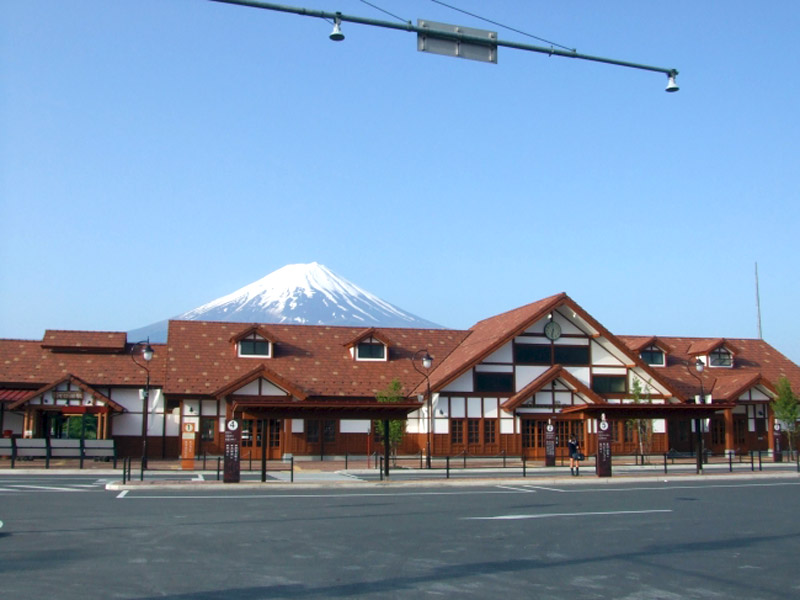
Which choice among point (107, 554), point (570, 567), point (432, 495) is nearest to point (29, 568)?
point (107, 554)

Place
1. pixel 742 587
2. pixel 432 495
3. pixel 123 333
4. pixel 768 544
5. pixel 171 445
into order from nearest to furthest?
pixel 742 587, pixel 768 544, pixel 432 495, pixel 171 445, pixel 123 333

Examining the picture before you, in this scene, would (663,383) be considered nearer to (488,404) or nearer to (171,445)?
(488,404)

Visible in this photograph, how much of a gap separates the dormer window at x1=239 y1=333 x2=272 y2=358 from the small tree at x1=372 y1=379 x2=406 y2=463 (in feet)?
21.4

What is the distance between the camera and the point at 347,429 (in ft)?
139

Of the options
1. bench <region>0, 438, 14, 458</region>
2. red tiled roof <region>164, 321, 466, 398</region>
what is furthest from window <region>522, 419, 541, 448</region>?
bench <region>0, 438, 14, 458</region>

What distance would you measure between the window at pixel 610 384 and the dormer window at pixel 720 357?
874 centimetres

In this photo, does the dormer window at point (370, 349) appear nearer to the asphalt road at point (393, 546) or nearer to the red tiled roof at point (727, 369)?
the red tiled roof at point (727, 369)

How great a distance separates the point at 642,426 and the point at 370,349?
14922 mm

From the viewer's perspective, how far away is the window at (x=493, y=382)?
43.1 meters

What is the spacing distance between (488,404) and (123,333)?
1928 centimetres

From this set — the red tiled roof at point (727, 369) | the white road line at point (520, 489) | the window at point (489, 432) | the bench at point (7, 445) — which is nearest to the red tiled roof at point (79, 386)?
the bench at point (7, 445)

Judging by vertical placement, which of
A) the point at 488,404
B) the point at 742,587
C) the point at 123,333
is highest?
the point at 123,333

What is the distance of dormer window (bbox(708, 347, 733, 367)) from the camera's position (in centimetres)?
5116

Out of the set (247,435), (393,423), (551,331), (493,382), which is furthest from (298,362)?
(551,331)
